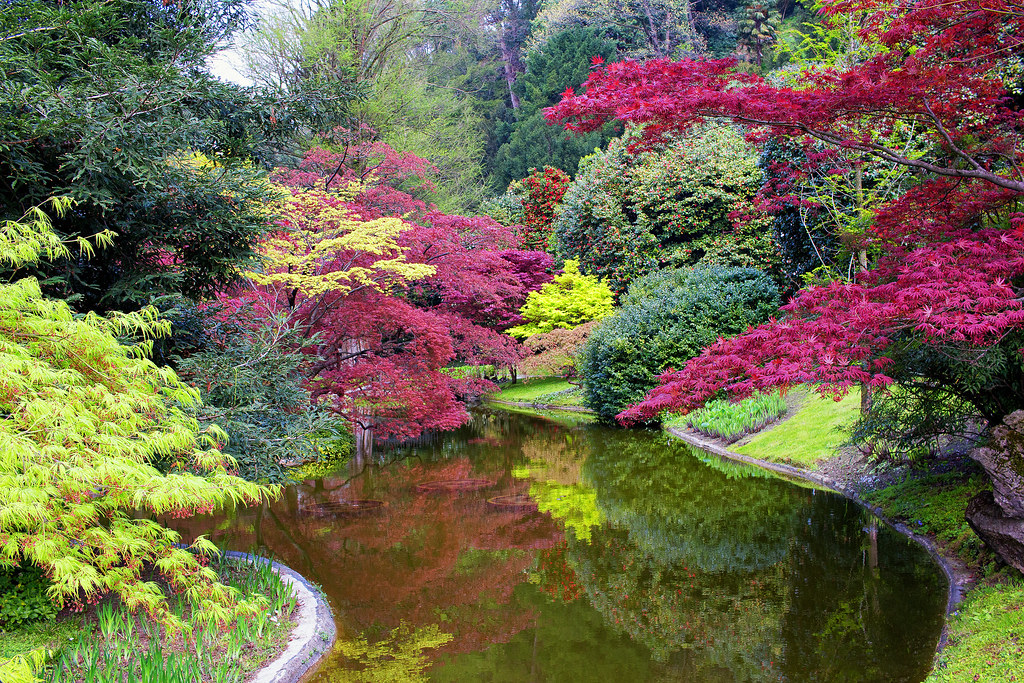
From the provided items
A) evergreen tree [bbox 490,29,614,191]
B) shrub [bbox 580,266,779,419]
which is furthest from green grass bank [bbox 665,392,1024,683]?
evergreen tree [bbox 490,29,614,191]

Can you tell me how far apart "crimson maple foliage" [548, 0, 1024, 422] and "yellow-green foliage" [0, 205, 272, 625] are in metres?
3.69

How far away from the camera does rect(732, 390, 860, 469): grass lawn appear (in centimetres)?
1048

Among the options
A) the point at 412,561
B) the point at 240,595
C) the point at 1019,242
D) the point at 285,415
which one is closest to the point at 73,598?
the point at 240,595

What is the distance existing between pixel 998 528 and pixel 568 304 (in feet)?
51.1

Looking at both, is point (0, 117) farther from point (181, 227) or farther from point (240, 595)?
point (240, 595)

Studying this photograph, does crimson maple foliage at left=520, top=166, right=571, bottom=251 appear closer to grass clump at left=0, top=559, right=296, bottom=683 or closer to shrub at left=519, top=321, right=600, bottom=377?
shrub at left=519, top=321, right=600, bottom=377

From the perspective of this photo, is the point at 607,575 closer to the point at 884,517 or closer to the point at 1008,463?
the point at 884,517

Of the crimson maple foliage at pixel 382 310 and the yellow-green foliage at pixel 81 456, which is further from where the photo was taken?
the crimson maple foliage at pixel 382 310

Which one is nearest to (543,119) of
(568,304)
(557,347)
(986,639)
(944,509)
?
(568,304)

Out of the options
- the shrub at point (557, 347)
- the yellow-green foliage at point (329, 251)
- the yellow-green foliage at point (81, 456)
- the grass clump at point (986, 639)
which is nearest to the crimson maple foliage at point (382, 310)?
the yellow-green foliage at point (329, 251)

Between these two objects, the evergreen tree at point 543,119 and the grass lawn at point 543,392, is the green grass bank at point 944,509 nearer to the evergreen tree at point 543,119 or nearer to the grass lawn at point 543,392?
the grass lawn at point 543,392

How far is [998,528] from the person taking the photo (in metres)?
5.06

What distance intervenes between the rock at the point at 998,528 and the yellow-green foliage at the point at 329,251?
9.12 m

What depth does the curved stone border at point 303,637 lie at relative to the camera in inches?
192
